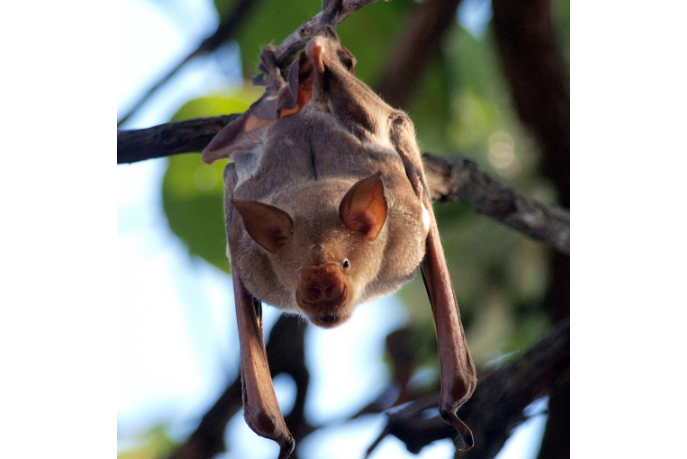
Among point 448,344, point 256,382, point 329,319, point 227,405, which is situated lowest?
point 227,405

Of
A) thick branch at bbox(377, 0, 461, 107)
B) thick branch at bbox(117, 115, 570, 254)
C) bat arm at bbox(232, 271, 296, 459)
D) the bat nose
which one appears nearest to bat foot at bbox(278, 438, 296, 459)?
bat arm at bbox(232, 271, 296, 459)

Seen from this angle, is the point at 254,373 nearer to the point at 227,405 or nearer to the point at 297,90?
the point at 297,90

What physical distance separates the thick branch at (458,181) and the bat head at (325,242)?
781mm

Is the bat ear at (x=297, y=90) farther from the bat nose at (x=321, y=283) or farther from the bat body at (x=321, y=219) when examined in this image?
the bat nose at (x=321, y=283)

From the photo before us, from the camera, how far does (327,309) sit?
1.49 metres

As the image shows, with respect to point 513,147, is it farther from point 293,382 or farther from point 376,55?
point 293,382

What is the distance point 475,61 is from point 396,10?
511 mm

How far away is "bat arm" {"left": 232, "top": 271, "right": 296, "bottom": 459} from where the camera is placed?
172 cm

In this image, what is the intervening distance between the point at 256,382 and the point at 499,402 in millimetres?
1048

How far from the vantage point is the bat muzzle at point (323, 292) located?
4.77 ft

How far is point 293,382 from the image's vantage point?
104 inches

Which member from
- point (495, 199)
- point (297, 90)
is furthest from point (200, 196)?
point (495, 199)

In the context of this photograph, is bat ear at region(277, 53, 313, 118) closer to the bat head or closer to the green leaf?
the bat head
